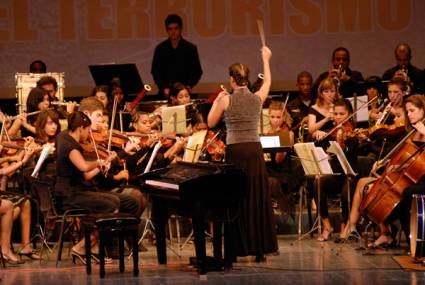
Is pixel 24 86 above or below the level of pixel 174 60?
below

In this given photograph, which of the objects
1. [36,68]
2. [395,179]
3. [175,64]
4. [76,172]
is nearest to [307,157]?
[395,179]

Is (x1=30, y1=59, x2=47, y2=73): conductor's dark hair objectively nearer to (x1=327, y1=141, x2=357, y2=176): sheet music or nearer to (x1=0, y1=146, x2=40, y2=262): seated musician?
(x1=0, y1=146, x2=40, y2=262): seated musician

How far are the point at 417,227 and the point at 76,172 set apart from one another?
2.96m

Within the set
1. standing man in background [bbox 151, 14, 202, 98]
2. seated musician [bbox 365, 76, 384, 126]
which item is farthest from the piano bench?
standing man in background [bbox 151, 14, 202, 98]

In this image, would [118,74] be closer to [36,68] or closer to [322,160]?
[36,68]

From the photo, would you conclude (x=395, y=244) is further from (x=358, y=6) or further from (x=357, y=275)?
(x=358, y=6)

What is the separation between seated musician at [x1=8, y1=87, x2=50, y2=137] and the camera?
11.1m

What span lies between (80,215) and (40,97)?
8.09 feet

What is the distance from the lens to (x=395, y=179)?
9.27 metres

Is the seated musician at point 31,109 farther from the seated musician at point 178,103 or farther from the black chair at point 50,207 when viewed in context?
the black chair at point 50,207

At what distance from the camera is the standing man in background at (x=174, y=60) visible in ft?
42.7

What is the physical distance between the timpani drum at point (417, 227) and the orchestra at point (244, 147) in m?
0.34

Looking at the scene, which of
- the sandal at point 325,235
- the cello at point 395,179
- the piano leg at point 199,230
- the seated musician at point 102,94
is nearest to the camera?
the piano leg at point 199,230

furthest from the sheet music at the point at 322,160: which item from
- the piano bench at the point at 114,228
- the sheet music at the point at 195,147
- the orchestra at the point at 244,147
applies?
the piano bench at the point at 114,228
